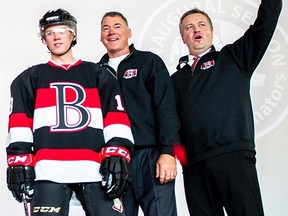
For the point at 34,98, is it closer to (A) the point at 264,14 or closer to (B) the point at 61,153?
(B) the point at 61,153

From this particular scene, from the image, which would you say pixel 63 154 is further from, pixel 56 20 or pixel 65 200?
pixel 56 20

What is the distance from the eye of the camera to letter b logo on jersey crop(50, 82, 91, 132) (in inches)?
61.4

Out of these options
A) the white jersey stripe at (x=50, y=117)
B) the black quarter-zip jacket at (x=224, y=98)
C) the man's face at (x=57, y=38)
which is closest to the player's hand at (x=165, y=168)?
the black quarter-zip jacket at (x=224, y=98)

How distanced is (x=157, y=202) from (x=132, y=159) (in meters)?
0.17

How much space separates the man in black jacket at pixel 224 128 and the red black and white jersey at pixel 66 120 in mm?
306

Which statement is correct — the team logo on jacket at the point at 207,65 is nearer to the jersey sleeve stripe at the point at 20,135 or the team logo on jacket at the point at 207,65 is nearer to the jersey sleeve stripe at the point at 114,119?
the jersey sleeve stripe at the point at 114,119

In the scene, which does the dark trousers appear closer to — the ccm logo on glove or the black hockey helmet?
the ccm logo on glove

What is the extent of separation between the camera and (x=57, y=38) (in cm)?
167

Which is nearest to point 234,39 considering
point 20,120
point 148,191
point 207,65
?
point 207,65

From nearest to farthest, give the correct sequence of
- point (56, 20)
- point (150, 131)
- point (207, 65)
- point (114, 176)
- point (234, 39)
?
point (114, 176) < point (56, 20) < point (150, 131) < point (207, 65) < point (234, 39)

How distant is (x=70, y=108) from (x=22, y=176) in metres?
0.25

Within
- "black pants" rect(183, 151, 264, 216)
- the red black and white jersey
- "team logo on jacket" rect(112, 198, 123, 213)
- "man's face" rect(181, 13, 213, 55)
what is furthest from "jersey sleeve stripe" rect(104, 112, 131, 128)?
"man's face" rect(181, 13, 213, 55)

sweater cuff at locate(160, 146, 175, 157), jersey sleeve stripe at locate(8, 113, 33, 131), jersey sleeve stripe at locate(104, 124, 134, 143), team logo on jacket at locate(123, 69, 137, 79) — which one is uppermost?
team logo on jacket at locate(123, 69, 137, 79)

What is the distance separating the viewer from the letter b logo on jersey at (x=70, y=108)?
61.4 inches
